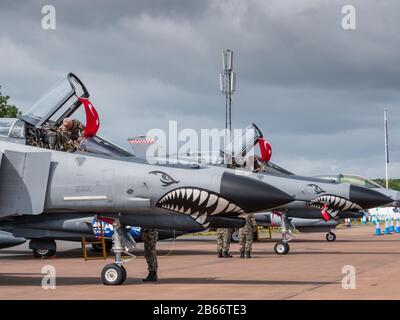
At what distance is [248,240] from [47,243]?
517cm

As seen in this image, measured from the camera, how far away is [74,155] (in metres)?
11.7

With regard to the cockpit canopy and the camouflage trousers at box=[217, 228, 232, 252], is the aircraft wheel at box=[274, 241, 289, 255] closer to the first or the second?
the camouflage trousers at box=[217, 228, 232, 252]

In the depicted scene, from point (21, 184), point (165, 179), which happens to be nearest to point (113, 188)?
point (165, 179)

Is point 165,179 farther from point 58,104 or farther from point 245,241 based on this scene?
point 245,241

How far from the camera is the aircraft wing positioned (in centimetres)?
1127

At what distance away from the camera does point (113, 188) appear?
37.0 ft

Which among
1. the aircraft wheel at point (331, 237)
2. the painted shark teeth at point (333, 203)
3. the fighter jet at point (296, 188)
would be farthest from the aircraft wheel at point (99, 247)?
the aircraft wheel at point (331, 237)

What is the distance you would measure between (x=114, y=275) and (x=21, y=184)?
6.65ft

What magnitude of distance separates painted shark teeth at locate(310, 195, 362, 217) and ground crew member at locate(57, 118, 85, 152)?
34.2 feet

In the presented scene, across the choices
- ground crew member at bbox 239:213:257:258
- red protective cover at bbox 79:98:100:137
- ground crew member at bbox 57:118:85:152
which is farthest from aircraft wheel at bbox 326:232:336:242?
red protective cover at bbox 79:98:100:137
